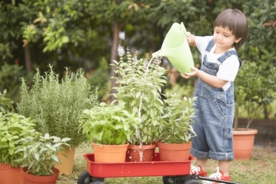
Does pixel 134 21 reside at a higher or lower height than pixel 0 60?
higher

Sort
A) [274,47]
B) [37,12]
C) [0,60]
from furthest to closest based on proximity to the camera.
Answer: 1. [0,60]
2. [37,12]
3. [274,47]

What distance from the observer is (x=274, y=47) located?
5.91 m

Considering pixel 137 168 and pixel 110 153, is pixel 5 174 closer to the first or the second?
pixel 110 153

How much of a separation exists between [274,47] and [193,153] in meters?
2.09

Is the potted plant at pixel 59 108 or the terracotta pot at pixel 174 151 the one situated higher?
the potted plant at pixel 59 108

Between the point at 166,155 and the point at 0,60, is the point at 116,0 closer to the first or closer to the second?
the point at 0,60

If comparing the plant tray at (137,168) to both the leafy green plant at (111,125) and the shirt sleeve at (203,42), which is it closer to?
the leafy green plant at (111,125)

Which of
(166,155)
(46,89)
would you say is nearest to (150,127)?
(166,155)

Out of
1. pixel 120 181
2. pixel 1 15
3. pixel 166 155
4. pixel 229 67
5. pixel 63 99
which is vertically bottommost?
pixel 120 181

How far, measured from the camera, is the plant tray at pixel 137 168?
362cm

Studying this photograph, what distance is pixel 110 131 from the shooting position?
3.63 meters

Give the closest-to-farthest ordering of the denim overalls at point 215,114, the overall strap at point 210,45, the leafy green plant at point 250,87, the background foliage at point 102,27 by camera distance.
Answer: the denim overalls at point 215,114 < the overall strap at point 210,45 < the leafy green plant at point 250,87 < the background foliage at point 102,27

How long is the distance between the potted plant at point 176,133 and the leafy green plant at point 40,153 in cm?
69

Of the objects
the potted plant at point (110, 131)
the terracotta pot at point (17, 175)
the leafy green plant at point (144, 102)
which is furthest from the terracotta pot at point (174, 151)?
the terracotta pot at point (17, 175)
